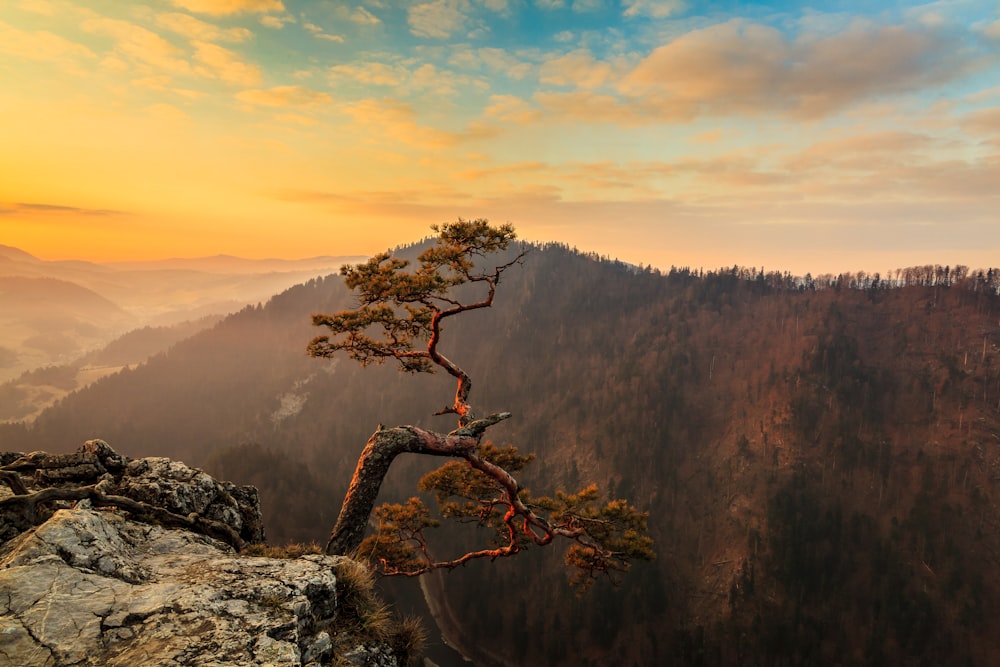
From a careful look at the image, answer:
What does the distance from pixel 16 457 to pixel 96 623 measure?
8168 millimetres

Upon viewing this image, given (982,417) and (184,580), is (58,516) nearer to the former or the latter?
(184,580)

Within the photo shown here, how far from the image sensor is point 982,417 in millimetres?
135500

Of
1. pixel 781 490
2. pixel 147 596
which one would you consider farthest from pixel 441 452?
pixel 781 490

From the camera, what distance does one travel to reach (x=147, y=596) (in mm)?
6648

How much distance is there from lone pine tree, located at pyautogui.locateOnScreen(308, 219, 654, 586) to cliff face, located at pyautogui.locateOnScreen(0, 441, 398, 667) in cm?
405

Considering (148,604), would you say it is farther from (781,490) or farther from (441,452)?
(781,490)

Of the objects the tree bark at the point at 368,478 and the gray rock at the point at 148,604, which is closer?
the gray rock at the point at 148,604

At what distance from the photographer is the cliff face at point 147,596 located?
225 inches

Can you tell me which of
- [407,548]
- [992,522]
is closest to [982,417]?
[992,522]

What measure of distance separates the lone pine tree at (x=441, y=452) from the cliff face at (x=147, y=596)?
4047 millimetres

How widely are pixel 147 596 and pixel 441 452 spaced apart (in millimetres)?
7816

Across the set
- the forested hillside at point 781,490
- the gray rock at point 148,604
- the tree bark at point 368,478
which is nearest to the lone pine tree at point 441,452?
the tree bark at point 368,478

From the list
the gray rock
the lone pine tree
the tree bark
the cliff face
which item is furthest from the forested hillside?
the gray rock

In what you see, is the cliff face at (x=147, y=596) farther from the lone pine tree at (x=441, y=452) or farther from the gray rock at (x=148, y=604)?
the lone pine tree at (x=441, y=452)
